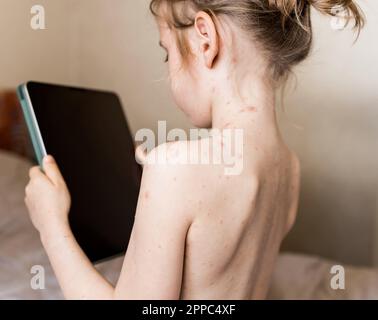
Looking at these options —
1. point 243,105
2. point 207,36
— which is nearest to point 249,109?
point 243,105

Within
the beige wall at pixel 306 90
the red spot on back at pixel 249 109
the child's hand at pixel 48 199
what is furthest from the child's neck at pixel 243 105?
the beige wall at pixel 306 90

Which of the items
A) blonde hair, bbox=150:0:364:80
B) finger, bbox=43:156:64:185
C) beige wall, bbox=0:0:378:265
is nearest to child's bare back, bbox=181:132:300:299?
blonde hair, bbox=150:0:364:80

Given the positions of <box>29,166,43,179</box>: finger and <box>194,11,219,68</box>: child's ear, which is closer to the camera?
<box>194,11,219,68</box>: child's ear

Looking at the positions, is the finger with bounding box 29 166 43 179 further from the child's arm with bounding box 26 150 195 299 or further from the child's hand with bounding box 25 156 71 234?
the child's arm with bounding box 26 150 195 299

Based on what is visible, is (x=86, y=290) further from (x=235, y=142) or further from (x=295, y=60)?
(x=295, y=60)

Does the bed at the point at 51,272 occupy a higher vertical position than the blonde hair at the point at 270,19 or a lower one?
lower

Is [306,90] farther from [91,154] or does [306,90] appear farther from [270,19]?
[270,19]

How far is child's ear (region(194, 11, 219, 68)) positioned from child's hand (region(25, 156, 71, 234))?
0.31m

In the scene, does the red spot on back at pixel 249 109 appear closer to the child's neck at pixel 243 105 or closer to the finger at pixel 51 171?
the child's neck at pixel 243 105

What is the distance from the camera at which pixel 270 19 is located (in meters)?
0.67

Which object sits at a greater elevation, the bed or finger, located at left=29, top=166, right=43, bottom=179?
finger, located at left=29, top=166, right=43, bottom=179

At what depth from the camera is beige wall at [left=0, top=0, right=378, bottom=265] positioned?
4.37 feet

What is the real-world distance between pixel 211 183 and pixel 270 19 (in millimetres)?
258

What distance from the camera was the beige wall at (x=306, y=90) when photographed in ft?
4.37
